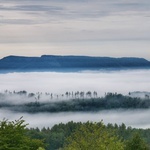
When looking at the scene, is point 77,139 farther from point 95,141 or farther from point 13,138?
point 13,138

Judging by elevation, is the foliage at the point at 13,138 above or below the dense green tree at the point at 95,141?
above

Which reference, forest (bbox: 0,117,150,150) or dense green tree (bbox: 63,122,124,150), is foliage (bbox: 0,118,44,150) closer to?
forest (bbox: 0,117,150,150)

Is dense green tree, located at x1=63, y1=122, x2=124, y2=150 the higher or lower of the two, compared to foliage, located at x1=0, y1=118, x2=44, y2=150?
lower

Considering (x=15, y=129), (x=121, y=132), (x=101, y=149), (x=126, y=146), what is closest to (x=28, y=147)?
(x=15, y=129)

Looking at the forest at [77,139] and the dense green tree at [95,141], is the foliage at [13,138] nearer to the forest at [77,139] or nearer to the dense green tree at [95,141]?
the forest at [77,139]

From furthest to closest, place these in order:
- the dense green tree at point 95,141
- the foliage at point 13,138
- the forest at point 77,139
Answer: the dense green tree at point 95,141 < the forest at point 77,139 < the foliage at point 13,138

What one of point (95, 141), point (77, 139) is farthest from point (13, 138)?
point (77, 139)

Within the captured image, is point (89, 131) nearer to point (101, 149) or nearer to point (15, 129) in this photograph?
point (101, 149)

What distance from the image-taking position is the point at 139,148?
49.3 meters

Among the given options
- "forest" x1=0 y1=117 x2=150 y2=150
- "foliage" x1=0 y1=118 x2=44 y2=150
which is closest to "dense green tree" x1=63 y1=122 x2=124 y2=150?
"forest" x1=0 y1=117 x2=150 y2=150

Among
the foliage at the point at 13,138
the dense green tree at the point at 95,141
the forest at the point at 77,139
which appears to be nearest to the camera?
the foliage at the point at 13,138

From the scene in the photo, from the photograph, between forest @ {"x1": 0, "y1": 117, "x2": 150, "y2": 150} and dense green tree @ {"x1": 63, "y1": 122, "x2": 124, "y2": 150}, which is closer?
forest @ {"x1": 0, "y1": 117, "x2": 150, "y2": 150}

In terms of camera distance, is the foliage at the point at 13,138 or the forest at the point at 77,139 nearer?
the foliage at the point at 13,138

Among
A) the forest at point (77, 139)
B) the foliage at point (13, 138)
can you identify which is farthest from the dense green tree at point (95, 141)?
the foliage at point (13, 138)
